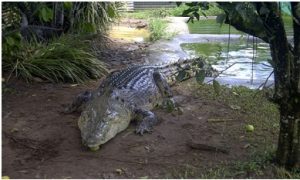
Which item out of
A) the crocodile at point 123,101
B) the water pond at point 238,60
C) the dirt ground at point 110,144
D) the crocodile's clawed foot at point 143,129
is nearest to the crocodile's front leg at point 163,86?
the crocodile at point 123,101

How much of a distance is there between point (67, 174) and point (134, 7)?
36.2 feet

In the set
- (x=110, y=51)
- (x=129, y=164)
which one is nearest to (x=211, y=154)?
(x=129, y=164)

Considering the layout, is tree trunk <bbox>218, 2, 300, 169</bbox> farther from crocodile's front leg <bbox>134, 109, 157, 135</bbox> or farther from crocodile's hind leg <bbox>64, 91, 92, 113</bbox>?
crocodile's hind leg <bbox>64, 91, 92, 113</bbox>

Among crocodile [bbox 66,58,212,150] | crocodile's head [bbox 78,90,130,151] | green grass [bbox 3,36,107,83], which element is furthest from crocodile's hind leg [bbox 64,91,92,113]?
green grass [bbox 3,36,107,83]

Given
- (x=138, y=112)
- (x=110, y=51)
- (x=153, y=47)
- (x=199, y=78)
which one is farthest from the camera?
(x=153, y=47)

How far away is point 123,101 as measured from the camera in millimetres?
4246

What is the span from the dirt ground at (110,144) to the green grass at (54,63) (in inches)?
21.7

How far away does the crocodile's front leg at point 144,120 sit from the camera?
12.7 ft

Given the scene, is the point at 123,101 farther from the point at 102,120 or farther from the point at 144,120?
the point at 102,120

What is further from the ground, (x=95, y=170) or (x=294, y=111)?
(x=294, y=111)

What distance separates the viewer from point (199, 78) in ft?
8.75

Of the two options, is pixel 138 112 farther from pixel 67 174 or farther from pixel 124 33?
pixel 124 33

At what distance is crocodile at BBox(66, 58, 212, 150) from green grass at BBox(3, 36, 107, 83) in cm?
66

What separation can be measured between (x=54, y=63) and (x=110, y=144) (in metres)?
2.00
